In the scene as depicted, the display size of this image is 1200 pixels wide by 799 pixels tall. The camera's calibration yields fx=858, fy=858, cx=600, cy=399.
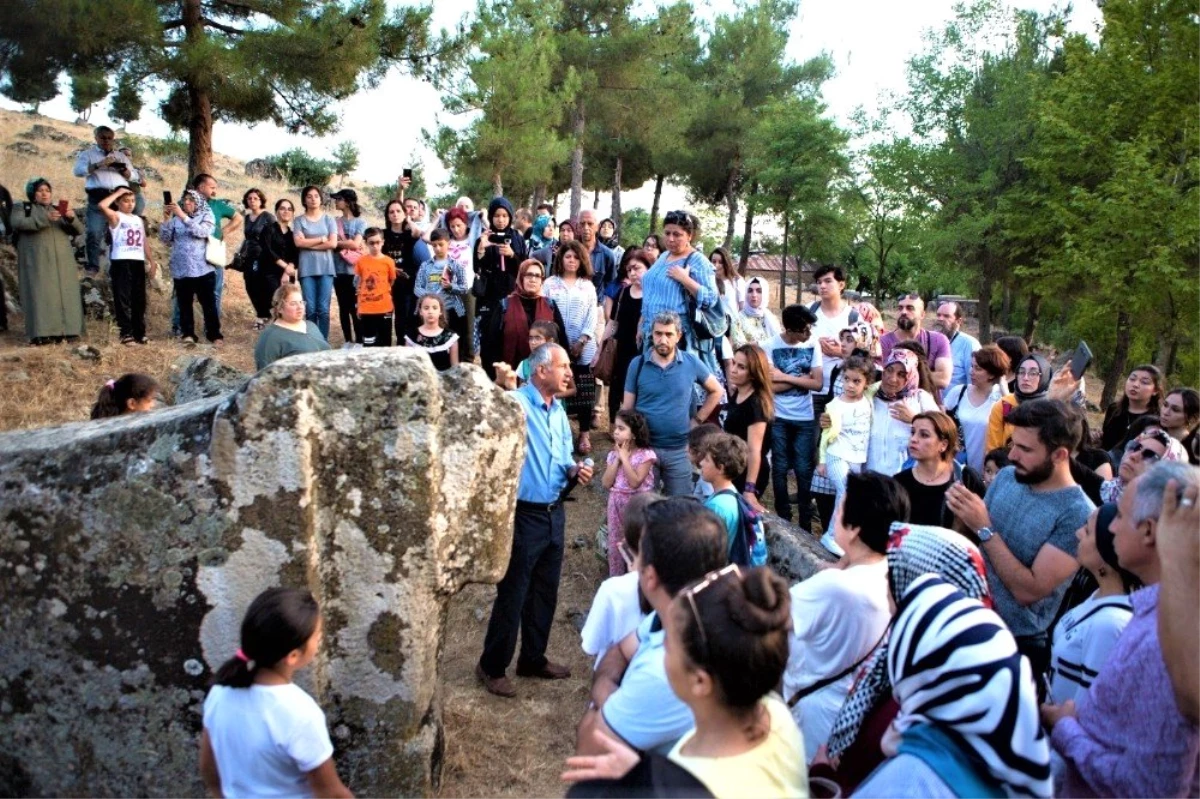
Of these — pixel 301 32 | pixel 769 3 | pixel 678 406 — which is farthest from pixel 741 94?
pixel 678 406

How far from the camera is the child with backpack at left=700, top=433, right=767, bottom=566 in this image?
12.9 ft

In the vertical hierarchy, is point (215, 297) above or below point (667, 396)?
above

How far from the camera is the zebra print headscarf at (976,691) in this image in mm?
1943

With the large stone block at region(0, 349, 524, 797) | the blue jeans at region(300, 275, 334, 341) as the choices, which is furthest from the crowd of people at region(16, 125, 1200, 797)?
the blue jeans at region(300, 275, 334, 341)

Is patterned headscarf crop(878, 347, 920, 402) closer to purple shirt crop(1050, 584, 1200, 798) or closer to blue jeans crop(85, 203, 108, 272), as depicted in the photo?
purple shirt crop(1050, 584, 1200, 798)

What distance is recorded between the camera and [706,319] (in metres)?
6.77

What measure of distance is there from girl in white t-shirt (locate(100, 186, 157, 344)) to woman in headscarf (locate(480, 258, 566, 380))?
14.4 ft

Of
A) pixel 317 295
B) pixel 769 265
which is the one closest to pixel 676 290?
pixel 317 295

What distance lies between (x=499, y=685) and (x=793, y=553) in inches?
66.9

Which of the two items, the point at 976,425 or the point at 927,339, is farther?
the point at 927,339

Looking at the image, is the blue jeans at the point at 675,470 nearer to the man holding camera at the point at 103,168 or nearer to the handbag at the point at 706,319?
the handbag at the point at 706,319

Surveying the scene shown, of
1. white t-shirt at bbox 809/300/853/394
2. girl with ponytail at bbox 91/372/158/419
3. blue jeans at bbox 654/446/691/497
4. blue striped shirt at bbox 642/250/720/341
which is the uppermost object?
blue striped shirt at bbox 642/250/720/341

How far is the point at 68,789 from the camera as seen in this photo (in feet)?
10.3

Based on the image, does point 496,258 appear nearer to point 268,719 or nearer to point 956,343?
point 956,343
